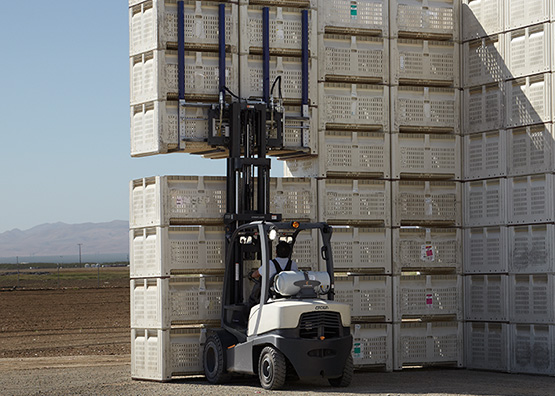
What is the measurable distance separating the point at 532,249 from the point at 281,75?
16.1ft

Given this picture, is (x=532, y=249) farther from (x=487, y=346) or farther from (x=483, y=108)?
A: (x=483, y=108)

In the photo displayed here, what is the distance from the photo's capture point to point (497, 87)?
16.6 metres

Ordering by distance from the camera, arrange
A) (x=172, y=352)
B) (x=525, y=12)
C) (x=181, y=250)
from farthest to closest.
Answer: (x=525, y=12)
(x=181, y=250)
(x=172, y=352)

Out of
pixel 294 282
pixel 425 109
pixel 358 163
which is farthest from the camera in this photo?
pixel 425 109

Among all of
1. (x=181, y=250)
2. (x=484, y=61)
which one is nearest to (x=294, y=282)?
(x=181, y=250)

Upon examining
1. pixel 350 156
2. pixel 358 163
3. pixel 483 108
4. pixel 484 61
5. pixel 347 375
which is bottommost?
pixel 347 375

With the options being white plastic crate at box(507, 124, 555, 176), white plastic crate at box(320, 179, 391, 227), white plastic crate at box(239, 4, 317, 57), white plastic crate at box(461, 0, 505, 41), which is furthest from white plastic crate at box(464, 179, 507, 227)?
white plastic crate at box(239, 4, 317, 57)

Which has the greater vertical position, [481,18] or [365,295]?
[481,18]

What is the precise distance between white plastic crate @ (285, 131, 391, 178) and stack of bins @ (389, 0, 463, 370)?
23cm

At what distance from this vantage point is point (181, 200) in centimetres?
1505

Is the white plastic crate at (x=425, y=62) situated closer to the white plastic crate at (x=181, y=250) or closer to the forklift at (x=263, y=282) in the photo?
the forklift at (x=263, y=282)

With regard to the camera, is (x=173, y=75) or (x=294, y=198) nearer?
(x=173, y=75)

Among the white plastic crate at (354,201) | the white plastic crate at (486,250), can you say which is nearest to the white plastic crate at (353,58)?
the white plastic crate at (354,201)

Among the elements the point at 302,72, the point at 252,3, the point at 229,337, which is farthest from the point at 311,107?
the point at 229,337
